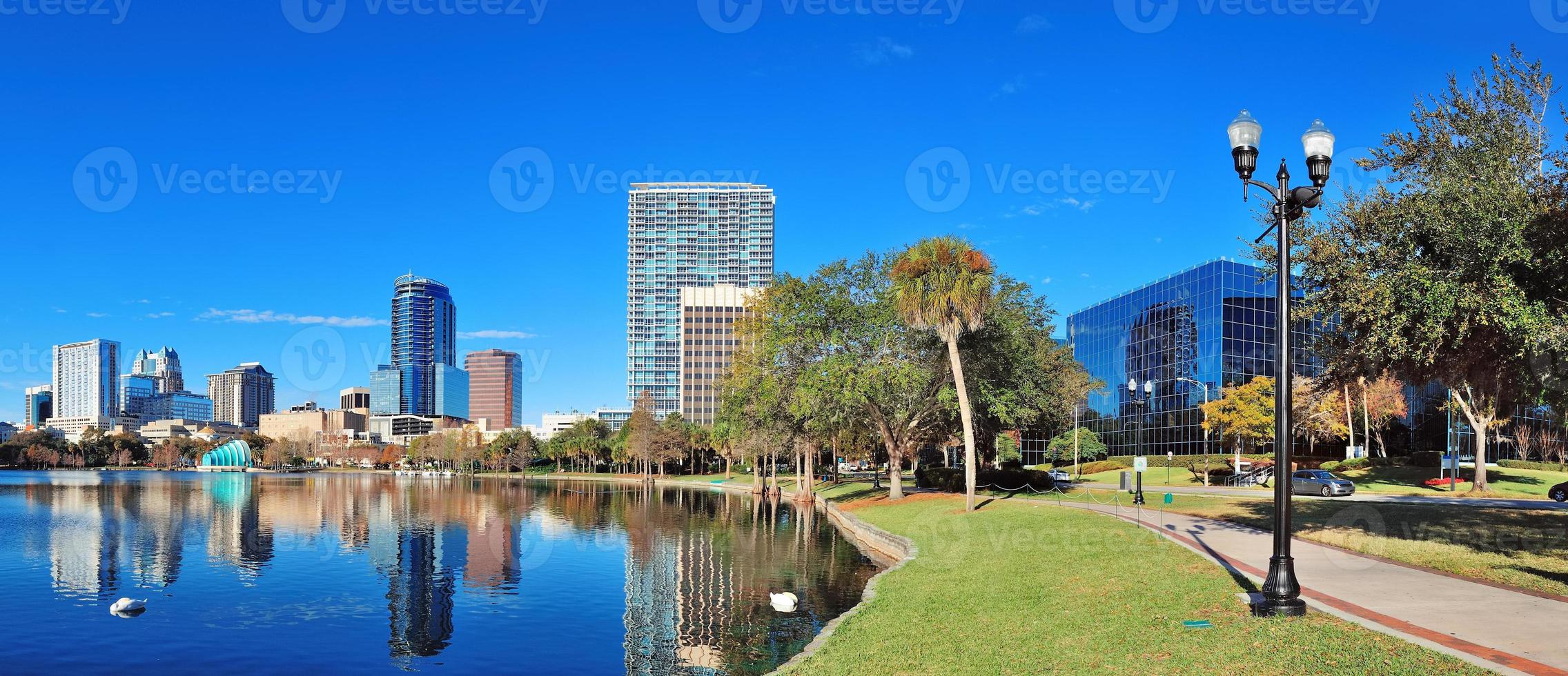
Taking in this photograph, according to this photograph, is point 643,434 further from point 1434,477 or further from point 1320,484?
point 1320,484

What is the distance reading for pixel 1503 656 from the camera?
397 inches

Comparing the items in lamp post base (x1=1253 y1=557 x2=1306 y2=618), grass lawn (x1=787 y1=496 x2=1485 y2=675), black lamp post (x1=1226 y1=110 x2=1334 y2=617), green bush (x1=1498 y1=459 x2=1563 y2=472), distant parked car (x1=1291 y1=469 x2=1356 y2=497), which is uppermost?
black lamp post (x1=1226 y1=110 x2=1334 y2=617)

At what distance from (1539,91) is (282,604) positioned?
32.1 meters

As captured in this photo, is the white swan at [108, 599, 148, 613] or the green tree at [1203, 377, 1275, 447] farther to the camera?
the green tree at [1203, 377, 1275, 447]

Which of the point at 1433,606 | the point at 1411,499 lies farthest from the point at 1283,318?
the point at 1411,499

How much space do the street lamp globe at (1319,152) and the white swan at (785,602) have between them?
14.4 metres

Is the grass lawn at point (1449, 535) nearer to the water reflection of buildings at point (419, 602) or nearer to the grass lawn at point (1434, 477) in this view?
the grass lawn at point (1434, 477)

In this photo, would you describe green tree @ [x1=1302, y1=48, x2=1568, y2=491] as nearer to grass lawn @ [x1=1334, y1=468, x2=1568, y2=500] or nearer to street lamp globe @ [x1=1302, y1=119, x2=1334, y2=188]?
street lamp globe @ [x1=1302, y1=119, x2=1334, y2=188]

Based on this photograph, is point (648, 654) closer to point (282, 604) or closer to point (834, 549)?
point (282, 604)

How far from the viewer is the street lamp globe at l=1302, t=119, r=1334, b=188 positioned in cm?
1327

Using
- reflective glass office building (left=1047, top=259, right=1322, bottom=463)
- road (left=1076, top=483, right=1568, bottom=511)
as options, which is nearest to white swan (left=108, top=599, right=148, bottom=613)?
road (left=1076, top=483, right=1568, bottom=511)

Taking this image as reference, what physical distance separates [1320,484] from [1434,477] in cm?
1441

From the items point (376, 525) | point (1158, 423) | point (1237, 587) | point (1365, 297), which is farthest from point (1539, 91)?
point (1158, 423)

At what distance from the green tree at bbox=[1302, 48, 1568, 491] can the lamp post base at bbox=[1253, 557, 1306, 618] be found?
744cm
